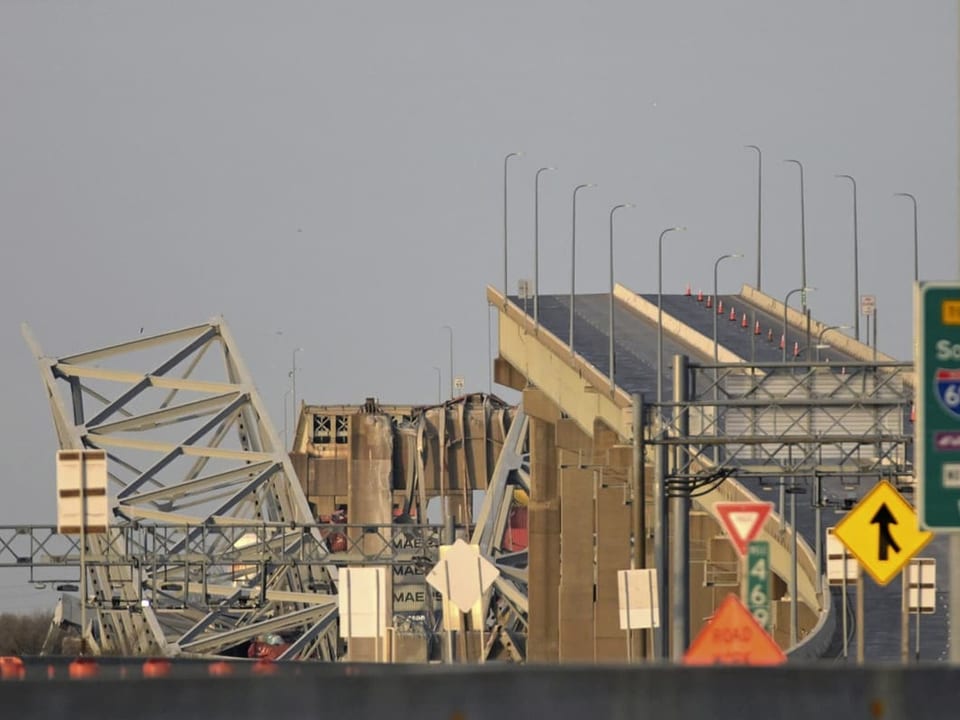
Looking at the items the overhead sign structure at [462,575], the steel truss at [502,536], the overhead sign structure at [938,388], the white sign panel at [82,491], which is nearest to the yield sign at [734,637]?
the overhead sign structure at [938,388]

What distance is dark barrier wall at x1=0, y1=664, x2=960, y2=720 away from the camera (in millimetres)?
12805

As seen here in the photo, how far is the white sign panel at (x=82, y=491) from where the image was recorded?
72.8 ft

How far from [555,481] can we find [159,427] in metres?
17.2

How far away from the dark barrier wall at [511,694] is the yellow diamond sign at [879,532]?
9.15 metres

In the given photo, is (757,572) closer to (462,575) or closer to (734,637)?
(734,637)

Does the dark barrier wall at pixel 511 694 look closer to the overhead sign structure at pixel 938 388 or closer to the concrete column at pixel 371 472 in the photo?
the overhead sign structure at pixel 938 388

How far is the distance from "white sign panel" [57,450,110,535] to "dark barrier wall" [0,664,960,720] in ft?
27.3

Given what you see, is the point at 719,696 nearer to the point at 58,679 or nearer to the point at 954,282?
the point at 58,679

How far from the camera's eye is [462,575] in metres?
38.0

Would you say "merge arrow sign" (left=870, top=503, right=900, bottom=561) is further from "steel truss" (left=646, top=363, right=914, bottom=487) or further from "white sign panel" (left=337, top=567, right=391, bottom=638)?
"steel truss" (left=646, top=363, right=914, bottom=487)

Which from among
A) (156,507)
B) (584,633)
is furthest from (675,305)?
(156,507)

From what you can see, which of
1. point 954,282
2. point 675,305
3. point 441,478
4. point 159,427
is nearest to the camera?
point 954,282

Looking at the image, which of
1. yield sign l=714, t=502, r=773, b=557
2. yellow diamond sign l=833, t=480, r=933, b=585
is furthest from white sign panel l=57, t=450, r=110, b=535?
yellow diamond sign l=833, t=480, r=933, b=585

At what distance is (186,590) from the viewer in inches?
3194
